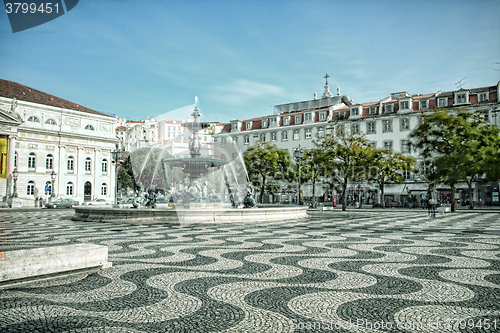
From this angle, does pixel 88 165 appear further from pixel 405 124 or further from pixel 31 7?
pixel 31 7

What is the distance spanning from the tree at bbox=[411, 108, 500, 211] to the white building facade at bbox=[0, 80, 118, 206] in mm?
42918

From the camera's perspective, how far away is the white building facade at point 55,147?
159ft

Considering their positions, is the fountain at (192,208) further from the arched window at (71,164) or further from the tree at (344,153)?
the arched window at (71,164)

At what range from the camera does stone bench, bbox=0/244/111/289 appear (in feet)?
15.7

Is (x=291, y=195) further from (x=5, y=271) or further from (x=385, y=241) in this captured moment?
(x=5, y=271)

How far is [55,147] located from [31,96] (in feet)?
26.5

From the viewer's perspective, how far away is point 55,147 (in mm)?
53406

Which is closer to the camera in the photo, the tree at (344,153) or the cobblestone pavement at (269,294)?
the cobblestone pavement at (269,294)

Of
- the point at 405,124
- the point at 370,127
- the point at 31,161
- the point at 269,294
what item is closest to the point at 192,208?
the point at 269,294

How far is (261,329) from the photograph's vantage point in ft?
11.3

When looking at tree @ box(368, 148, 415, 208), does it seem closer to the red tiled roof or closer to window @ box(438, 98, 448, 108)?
window @ box(438, 98, 448, 108)

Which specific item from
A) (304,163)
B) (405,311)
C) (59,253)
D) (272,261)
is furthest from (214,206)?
(304,163)

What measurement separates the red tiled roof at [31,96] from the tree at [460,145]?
50.4 m

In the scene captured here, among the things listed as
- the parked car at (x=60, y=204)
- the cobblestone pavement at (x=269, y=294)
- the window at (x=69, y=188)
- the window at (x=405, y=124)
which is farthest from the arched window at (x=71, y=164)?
the cobblestone pavement at (x=269, y=294)
